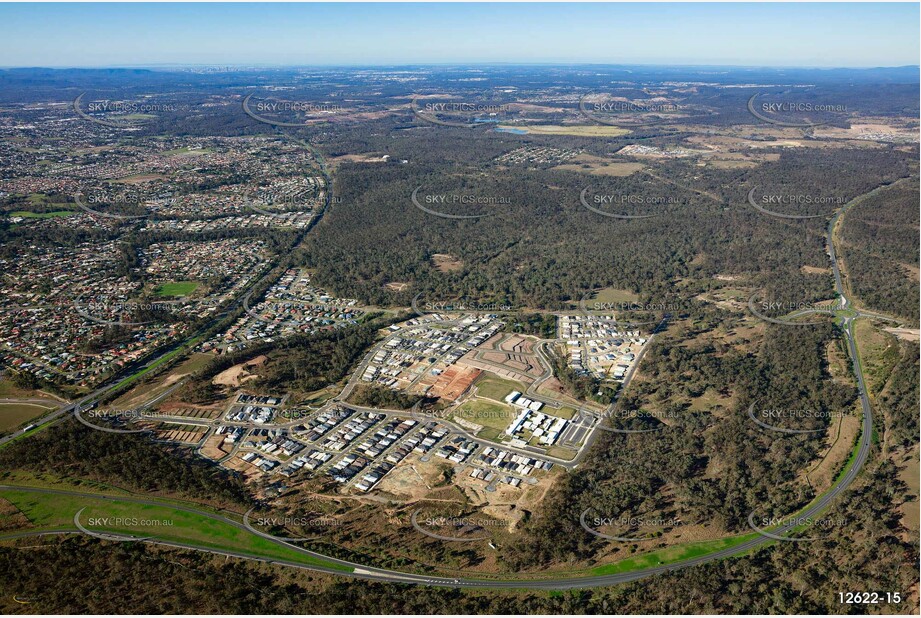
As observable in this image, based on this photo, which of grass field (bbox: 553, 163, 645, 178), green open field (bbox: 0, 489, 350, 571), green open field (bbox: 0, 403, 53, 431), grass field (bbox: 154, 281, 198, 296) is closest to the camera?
green open field (bbox: 0, 489, 350, 571)

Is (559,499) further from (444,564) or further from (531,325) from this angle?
(531,325)

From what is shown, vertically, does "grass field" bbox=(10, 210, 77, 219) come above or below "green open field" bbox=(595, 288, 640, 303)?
above

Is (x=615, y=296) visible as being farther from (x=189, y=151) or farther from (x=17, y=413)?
(x=189, y=151)

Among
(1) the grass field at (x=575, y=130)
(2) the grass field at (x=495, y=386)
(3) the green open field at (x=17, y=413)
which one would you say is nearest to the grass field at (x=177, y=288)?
(3) the green open field at (x=17, y=413)

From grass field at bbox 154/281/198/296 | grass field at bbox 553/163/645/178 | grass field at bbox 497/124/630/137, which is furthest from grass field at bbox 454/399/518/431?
grass field at bbox 497/124/630/137

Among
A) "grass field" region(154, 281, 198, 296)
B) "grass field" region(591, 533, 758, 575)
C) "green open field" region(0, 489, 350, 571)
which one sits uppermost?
"grass field" region(154, 281, 198, 296)

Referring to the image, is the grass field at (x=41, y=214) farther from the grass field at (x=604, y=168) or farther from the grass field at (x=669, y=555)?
the grass field at (x=669, y=555)

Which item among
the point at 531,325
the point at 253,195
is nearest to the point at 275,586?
the point at 531,325

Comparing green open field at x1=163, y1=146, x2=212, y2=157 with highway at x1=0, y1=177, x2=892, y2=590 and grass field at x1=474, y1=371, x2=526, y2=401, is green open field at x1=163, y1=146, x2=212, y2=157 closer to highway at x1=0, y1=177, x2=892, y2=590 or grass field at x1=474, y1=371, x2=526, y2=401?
grass field at x1=474, y1=371, x2=526, y2=401
